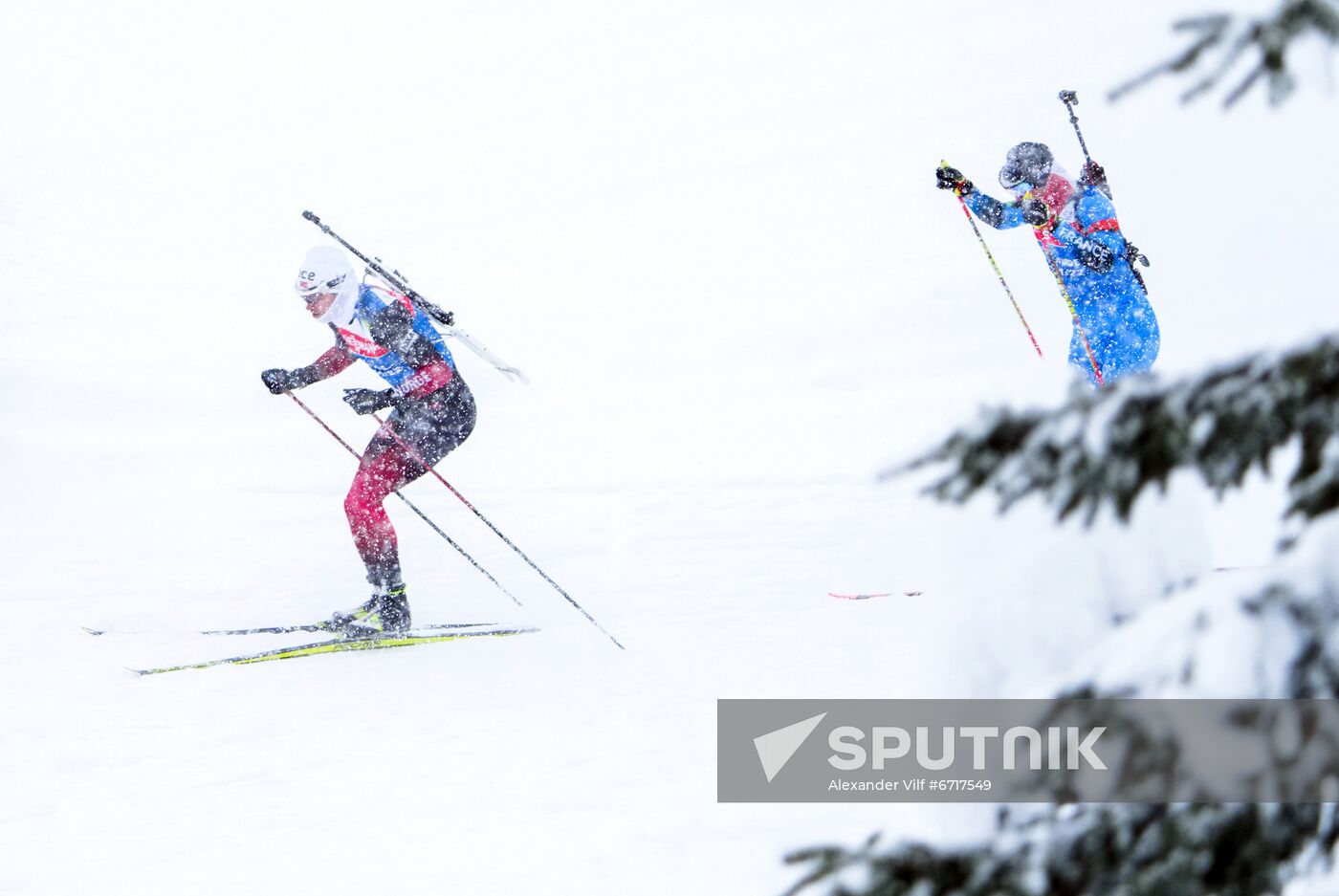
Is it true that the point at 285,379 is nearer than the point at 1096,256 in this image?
No

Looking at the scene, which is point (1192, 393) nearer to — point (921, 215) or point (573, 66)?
point (921, 215)

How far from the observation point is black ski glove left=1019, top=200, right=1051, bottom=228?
6793 millimetres

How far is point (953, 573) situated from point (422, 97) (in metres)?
38.8

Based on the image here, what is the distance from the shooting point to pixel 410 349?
6.71m

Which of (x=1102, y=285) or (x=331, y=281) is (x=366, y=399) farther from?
(x=1102, y=285)

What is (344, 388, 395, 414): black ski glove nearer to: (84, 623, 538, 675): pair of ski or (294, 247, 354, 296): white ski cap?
(294, 247, 354, 296): white ski cap

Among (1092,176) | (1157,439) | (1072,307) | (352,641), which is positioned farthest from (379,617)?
(1157,439)

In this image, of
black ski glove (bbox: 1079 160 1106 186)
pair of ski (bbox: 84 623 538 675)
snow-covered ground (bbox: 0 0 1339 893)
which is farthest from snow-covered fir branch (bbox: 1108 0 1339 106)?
pair of ski (bbox: 84 623 538 675)

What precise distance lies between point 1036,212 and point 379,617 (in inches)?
164

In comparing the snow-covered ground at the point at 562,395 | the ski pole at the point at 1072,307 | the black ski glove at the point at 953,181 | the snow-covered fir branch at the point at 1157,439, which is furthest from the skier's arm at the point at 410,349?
the snow-covered fir branch at the point at 1157,439

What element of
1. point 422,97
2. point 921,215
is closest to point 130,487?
point 921,215

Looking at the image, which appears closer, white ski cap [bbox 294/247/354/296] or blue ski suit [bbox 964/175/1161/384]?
white ski cap [bbox 294/247/354/296]

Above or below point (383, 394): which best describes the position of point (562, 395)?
above

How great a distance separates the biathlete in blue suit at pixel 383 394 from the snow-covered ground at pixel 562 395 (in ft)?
1.34
